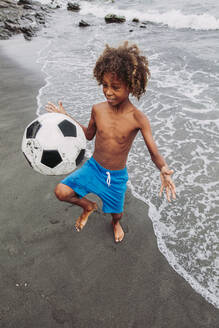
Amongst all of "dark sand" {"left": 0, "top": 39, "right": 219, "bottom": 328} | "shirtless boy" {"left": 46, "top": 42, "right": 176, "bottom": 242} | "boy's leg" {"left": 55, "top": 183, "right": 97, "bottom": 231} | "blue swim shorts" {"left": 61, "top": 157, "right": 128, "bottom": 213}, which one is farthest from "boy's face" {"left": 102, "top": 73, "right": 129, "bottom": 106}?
"dark sand" {"left": 0, "top": 39, "right": 219, "bottom": 328}

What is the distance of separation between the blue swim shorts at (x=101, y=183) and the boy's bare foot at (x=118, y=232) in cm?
30

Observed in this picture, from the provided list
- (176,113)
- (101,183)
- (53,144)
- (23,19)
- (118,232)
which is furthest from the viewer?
(23,19)

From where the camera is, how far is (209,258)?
2.41 m

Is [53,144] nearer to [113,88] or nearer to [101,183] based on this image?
[101,183]

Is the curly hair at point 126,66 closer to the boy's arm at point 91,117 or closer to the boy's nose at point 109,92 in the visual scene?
the boy's nose at point 109,92

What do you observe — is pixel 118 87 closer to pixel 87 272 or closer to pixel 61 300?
pixel 87 272

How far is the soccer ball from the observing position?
2.16 meters

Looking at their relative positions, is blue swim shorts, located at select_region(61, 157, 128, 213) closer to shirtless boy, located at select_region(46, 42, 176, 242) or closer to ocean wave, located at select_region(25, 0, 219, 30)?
shirtless boy, located at select_region(46, 42, 176, 242)

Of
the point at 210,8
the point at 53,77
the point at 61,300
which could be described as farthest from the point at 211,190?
the point at 210,8

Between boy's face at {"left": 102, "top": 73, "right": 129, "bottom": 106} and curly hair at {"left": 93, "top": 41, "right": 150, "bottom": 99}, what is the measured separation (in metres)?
0.03

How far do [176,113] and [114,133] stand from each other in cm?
298

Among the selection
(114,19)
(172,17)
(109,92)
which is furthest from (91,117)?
(114,19)

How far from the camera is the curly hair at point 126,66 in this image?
2.01 metres

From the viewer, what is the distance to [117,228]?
261 cm
